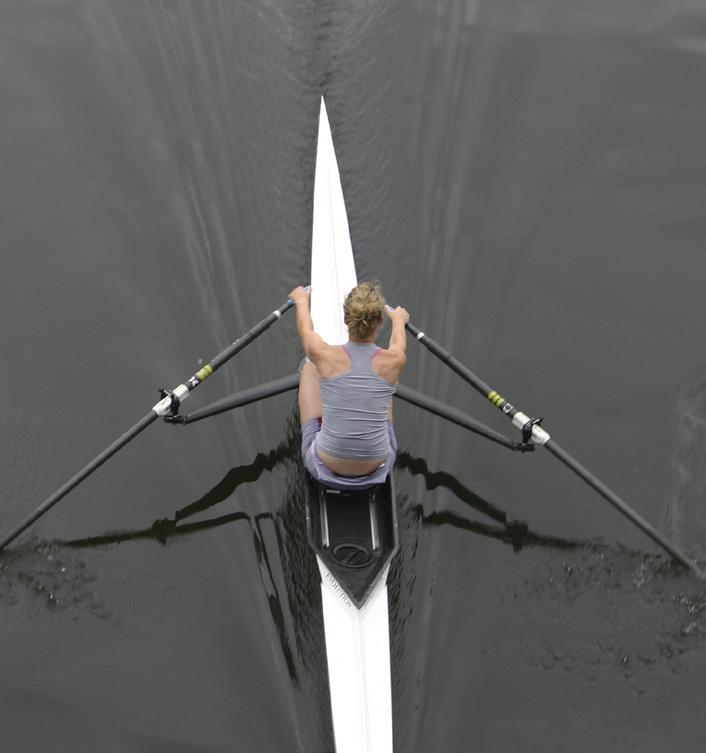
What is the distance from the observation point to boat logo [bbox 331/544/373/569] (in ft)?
18.2

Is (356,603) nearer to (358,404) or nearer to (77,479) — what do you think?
(358,404)

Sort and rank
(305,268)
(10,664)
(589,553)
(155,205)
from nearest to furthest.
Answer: (10,664), (589,553), (305,268), (155,205)

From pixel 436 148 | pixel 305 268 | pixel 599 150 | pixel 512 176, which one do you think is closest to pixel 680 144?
pixel 599 150

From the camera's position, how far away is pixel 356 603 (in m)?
5.39

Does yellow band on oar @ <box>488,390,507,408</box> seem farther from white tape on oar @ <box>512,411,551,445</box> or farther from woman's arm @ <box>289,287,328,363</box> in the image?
woman's arm @ <box>289,287,328,363</box>

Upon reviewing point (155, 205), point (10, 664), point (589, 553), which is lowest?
point (10, 664)

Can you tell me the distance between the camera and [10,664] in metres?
5.69

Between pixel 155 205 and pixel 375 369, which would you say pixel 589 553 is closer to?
pixel 375 369

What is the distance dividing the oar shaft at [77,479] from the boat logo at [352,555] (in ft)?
5.00

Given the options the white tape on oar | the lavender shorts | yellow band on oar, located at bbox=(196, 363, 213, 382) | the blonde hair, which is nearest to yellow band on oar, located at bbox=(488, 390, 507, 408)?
the white tape on oar

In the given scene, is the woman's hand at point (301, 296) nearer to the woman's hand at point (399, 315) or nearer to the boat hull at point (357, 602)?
the woman's hand at point (399, 315)

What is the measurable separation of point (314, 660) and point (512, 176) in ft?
15.2

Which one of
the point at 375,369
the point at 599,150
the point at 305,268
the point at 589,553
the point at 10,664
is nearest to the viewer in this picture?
the point at 375,369

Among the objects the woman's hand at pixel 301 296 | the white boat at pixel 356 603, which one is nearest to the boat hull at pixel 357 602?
the white boat at pixel 356 603
